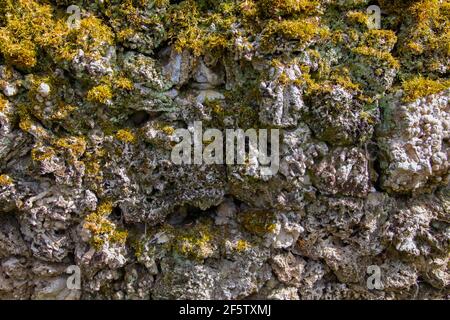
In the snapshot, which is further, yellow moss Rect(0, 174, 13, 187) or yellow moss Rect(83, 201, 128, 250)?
yellow moss Rect(83, 201, 128, 250)

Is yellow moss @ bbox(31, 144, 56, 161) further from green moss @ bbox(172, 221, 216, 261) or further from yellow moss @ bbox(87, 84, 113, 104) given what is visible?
green moss @ bbox(172, 221, 216, 261)

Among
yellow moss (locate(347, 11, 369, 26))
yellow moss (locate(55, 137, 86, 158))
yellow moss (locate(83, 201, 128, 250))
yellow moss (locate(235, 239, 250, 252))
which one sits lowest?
yellow moss (locate(235, 239, 250, 252))

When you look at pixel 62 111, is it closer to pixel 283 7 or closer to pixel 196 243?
pixel 196 243

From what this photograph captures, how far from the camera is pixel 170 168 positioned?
4051mm

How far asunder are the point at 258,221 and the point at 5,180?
2.38 m

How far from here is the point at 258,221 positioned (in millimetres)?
4160

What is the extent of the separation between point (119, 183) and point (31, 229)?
95cm

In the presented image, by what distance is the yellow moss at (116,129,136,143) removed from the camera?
400 cm

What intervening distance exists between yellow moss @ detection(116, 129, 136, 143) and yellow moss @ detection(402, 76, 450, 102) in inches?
101

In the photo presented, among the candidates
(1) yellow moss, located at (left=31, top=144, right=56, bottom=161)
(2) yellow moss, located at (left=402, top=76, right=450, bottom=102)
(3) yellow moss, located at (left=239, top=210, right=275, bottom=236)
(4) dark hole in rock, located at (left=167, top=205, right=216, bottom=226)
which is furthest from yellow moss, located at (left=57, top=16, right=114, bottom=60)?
(2) yellow moss, located at (left=402, top=76, right=450, bottom=102)

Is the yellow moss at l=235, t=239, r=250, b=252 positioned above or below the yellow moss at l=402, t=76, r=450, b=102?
below

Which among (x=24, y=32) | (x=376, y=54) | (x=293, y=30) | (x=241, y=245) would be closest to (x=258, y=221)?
(x=241, y=245)

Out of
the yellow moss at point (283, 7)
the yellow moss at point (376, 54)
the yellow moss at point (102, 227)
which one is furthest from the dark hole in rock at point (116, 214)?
the yellow moss at point (376, 54)

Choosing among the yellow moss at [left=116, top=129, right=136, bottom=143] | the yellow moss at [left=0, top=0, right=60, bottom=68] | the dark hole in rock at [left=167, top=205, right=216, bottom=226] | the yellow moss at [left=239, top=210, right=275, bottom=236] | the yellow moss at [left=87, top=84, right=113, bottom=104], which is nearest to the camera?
the yellow moss at [left=0, top=0, right=60, bottom=68]
